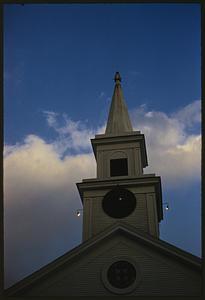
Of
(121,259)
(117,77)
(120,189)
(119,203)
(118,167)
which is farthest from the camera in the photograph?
(117,77)

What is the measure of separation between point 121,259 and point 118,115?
7482 mm

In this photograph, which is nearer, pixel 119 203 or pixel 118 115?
pixel 119 203

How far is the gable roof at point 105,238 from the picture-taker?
1105 cm

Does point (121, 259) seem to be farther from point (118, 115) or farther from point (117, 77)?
point (117, 77)

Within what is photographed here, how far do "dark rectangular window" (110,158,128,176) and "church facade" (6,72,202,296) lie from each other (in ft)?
2.39

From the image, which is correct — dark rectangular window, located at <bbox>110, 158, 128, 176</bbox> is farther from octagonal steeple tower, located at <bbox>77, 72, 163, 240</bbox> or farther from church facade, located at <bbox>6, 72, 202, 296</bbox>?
church facade, located at <bbox>6, 72, 202, 296</bbox>

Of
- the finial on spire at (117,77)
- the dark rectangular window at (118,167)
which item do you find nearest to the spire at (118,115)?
the finial on spire at (117,77)

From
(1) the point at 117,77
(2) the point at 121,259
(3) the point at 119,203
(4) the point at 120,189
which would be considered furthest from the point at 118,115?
(2) the point at 121,259

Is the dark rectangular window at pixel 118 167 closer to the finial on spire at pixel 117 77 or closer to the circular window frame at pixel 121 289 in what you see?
the circular window frame at pixel 121 289

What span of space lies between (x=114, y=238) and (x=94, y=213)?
2192mm

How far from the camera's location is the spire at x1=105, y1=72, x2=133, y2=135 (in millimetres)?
16741

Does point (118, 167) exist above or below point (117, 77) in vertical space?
below

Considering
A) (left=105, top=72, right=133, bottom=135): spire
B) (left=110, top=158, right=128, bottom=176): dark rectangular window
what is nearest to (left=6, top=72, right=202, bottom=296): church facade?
(left=110, top=158, right=128, bottom=176): dark rectangular window

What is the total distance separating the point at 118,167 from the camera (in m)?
15.3
